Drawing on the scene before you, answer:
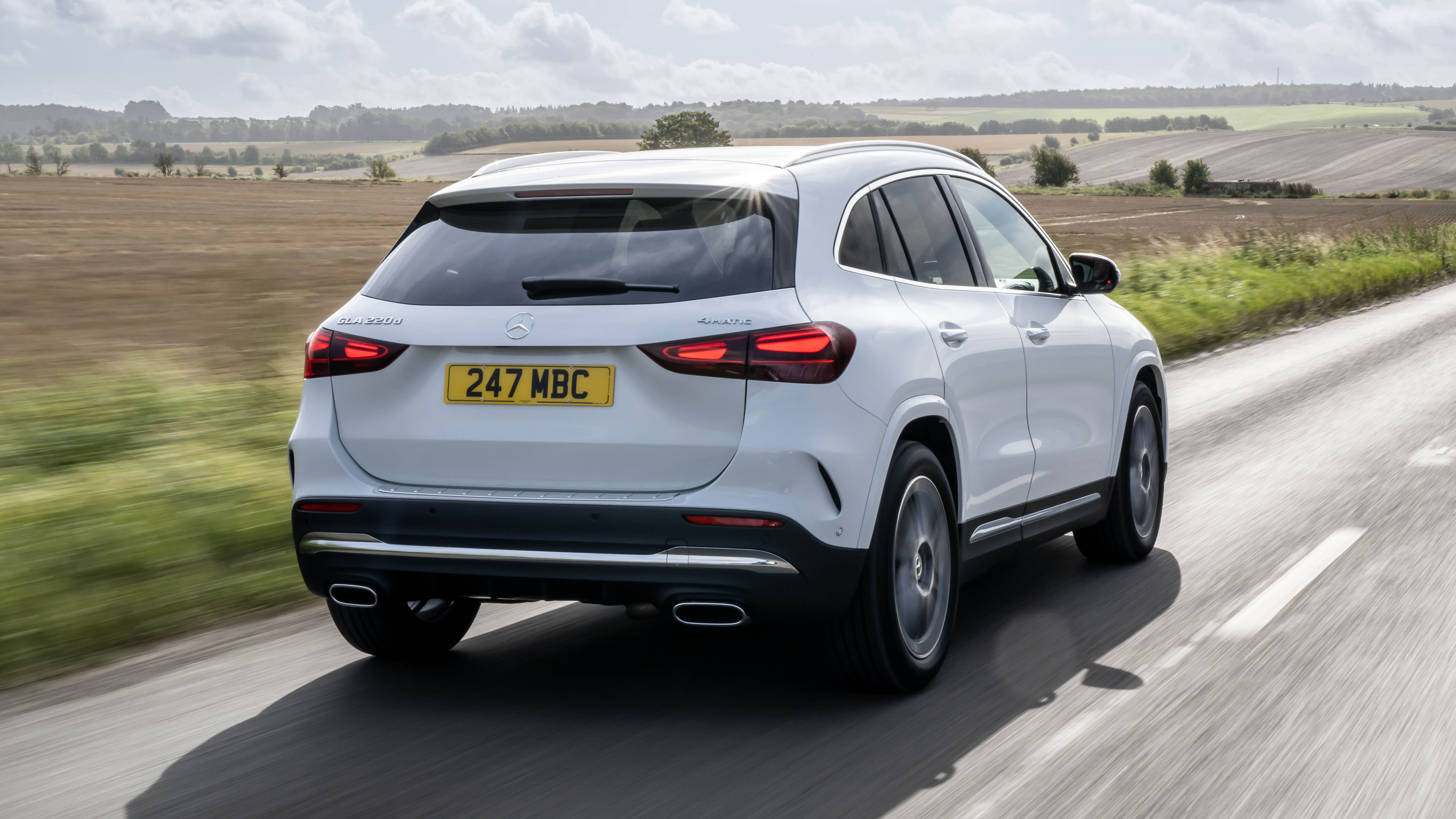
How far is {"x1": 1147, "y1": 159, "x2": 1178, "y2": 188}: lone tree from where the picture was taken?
382 feet

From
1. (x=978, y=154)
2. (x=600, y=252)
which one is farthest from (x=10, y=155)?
(x=600, y=252)

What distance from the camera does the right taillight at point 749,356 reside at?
4.07 meters

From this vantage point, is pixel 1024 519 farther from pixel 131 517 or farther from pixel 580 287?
Result: pixel 131 517

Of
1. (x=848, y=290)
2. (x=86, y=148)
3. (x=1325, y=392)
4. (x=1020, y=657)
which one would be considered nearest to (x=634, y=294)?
(x=848, y=290)

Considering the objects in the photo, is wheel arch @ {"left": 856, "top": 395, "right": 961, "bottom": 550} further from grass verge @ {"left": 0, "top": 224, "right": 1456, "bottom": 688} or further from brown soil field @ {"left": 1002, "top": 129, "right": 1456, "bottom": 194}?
brown soil field @ {"left": 1002, "top": 129, "right": 1456, "bottom": 194}

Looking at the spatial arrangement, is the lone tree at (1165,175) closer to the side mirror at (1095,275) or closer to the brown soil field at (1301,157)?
the brown soil field at (1301,157)

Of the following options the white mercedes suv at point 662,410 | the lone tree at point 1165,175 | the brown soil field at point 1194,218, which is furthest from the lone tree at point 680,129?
the white mercedes suv at point 662,410

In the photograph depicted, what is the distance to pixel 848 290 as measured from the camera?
440 centimetres

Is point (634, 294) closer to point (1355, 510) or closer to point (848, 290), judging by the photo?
point (848, 290)

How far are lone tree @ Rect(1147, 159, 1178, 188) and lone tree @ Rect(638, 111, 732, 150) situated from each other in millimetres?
34239

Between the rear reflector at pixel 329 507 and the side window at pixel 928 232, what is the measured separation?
193 cm

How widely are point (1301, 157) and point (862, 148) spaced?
5238 inches

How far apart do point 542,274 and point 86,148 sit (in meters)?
138

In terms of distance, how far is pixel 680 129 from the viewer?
5143 inches
